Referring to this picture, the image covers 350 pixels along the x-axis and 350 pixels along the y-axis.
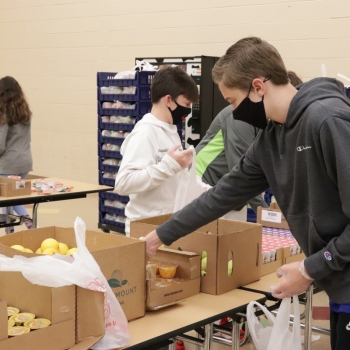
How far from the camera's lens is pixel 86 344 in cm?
162

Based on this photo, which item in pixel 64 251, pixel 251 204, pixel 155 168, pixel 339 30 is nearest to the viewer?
pixel 64 251

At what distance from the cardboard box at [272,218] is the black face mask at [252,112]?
1231mm

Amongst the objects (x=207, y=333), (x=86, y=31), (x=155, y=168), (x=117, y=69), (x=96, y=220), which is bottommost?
(x=96, y=220)

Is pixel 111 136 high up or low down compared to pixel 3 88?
down

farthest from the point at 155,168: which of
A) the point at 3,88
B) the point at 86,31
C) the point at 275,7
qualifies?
the point at 86,31

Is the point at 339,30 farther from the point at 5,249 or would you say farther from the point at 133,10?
the point at 5,249

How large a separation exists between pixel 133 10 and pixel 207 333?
6.11 metres

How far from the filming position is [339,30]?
18.5 feet

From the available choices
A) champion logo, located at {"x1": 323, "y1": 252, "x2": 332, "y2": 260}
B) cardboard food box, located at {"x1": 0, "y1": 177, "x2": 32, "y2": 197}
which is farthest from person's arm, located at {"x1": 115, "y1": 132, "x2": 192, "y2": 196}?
cardboard food box, located at {"x1": 0, "y1": 177, "x2": 32, "y2": 197}

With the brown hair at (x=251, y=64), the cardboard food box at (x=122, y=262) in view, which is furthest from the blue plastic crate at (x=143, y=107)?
the brown hair at (x=251, y=64)

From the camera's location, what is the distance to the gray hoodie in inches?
61.0

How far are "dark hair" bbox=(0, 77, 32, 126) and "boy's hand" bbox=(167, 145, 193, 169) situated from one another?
278 cm

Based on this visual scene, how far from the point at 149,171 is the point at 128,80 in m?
3.33

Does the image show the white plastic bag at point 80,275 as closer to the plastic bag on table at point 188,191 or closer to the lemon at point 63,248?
the lemon at point 63,248
